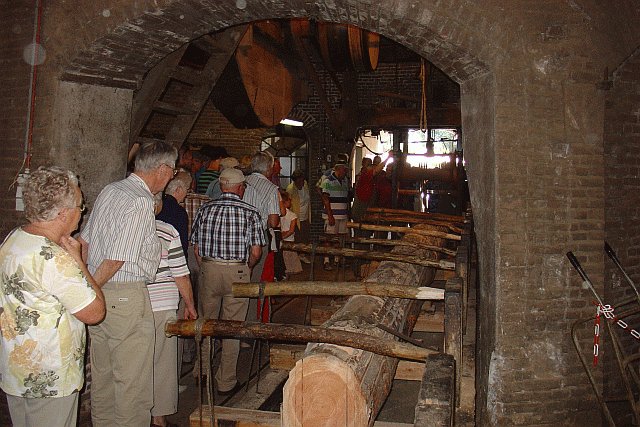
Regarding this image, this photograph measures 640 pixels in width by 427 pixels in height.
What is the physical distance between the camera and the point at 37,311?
2.60 meters

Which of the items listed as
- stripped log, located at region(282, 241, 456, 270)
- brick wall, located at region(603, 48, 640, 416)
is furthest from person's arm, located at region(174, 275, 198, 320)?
brick wall, located at region(603, 48, 640, 416)

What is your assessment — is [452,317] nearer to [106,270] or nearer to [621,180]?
[106,270]

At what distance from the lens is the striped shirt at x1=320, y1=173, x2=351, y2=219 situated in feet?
36.5

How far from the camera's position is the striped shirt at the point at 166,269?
3.84m

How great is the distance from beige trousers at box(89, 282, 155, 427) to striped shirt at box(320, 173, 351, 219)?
7772mm

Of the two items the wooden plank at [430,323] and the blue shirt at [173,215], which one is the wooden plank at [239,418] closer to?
the blue shirt at [173,215]

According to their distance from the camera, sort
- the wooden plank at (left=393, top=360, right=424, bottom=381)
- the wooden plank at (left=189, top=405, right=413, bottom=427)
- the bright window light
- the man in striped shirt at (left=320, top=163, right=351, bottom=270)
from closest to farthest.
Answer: the wooden plank at (left=189, top=405, right=413, bottom=427) → the wooden plank at (left=393, top=360, right=424, bottom=381) → the man in striped shirt at (left=320, top=163, right=351, bottom=270) → the bright window light

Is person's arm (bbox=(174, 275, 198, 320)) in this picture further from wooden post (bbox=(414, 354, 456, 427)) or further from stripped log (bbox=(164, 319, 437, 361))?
wooden post (bbox=(414, 354, 456, 427))

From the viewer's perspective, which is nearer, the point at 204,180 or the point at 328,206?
the point at 204,180

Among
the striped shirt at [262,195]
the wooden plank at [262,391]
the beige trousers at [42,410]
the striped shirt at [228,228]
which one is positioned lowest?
the wooden plank at [262,391]

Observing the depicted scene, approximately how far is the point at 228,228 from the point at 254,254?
1.15ft

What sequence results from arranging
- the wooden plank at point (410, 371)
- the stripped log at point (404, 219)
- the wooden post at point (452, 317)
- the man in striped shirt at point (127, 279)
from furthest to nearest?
1. the stripped log at point (404, 219)
2. the wooden plank at point (410, 371)
3. the man in striped shirt at point (127, 279)
4. the wooden post at point (452, 317)

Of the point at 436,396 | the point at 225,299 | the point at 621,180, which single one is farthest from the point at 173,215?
the point at 621,180

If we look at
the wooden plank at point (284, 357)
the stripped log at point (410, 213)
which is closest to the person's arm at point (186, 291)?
the wooden plank at point (284, 357)
